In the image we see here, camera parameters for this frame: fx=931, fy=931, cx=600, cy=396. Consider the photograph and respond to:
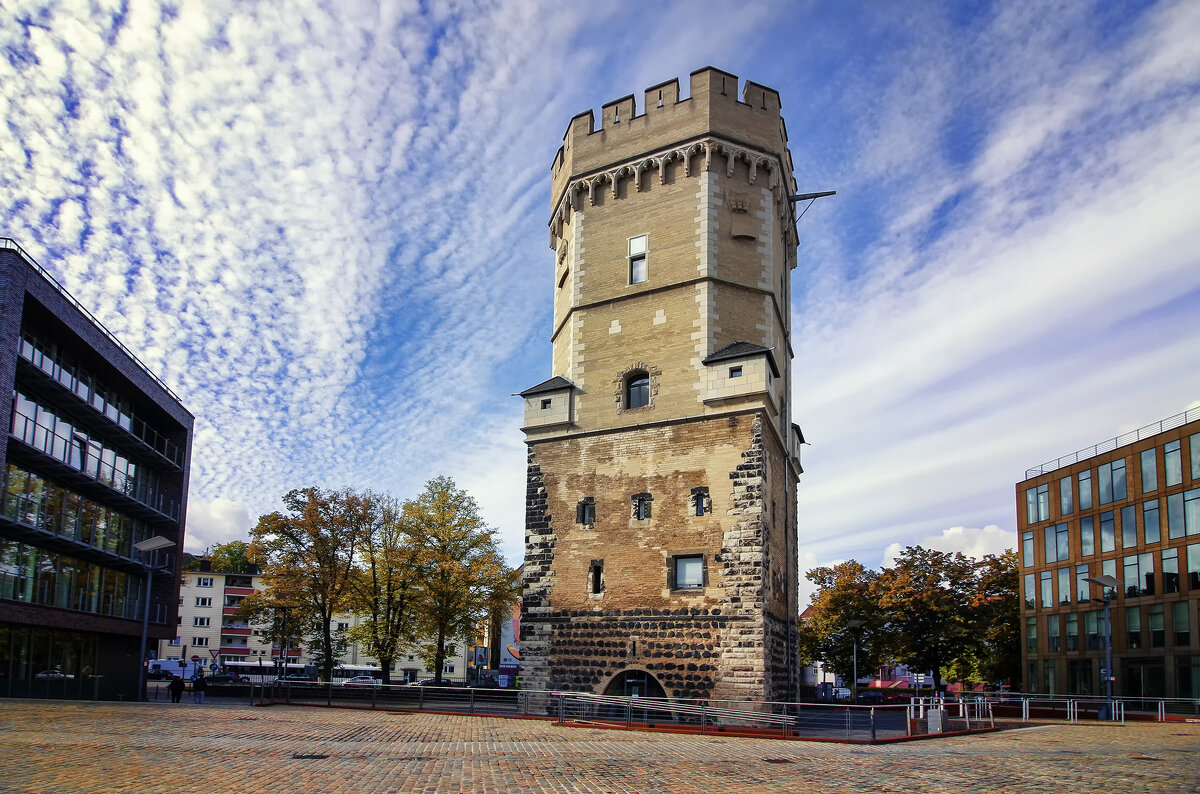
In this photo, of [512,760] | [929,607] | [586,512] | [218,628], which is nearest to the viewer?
[512,760]

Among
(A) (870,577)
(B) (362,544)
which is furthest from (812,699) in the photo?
(B) (362,544)

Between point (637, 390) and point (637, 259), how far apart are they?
4340mm

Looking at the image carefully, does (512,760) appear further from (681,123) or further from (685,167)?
(681,123)

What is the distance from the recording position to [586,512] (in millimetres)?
27766

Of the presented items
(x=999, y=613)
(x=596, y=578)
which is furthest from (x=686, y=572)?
(x=999, y=613)

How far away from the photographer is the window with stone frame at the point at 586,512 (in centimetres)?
2756

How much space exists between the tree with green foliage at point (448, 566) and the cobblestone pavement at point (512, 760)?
18.3 metres

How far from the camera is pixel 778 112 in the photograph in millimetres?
30719

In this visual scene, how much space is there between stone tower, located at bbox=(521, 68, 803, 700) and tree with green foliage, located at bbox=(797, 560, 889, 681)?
2163cm

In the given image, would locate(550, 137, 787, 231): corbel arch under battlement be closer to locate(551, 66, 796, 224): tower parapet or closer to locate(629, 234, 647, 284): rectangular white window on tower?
locate(551, 66, 796, 224): tower parapet

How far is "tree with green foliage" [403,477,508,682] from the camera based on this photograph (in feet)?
128

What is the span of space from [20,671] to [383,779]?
24.4m

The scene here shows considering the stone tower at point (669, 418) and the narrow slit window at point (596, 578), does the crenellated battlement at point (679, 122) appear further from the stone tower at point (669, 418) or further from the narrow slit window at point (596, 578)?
the narrow slit window at point (596, 578)

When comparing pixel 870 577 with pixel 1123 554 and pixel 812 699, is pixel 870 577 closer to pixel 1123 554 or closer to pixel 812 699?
pixel 812 699
